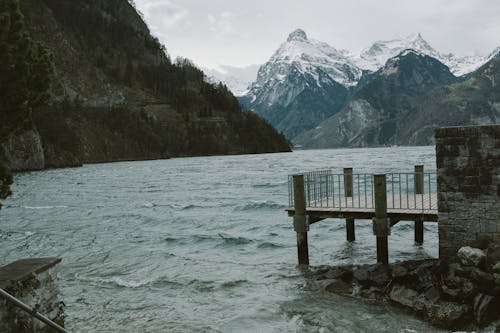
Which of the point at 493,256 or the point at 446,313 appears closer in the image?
the point at 446,313

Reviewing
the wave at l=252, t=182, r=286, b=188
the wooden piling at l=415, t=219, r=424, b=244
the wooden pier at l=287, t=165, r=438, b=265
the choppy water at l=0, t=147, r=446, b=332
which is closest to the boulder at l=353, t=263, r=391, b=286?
the wooden pier at l=287, t=165, r=438, b=265

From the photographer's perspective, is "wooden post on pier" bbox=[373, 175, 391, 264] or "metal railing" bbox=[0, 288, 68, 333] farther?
"wooden post on pier" bbox=[373, 175, 391, 264]

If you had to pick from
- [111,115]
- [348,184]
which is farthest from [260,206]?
[111,115]

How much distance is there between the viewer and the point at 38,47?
16438 millimetres

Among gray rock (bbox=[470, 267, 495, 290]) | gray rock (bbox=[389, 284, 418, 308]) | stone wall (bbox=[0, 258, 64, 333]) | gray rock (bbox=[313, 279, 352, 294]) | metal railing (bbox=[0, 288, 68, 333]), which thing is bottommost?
gray rock (bbox=[313, 279, 352, 294])

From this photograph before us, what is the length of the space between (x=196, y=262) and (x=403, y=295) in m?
9.40

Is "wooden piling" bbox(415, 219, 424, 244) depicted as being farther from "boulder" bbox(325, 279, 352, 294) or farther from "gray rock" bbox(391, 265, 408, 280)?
"boulder" bbox(325, 279, 352, 294)

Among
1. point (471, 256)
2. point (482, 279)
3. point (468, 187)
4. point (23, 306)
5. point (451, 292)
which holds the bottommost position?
point (451, 292)

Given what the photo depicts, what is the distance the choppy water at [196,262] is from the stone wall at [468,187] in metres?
2.74

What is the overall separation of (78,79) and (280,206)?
152 meters

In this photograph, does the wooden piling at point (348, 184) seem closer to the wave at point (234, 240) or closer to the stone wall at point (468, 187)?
the wave at point (234, 240)

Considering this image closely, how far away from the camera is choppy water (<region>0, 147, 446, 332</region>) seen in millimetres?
12977

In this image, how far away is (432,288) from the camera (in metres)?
12.8

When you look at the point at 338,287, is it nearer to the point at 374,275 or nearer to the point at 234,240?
the point at 374,275
